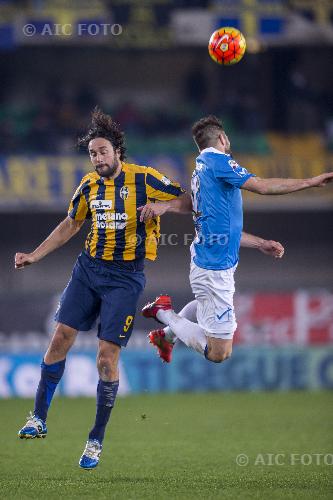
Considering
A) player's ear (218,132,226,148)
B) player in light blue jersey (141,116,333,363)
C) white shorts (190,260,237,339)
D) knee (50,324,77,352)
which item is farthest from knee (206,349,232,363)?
player's ear (218,132,226,148)

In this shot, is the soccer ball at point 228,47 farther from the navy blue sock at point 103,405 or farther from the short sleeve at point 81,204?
the navy blue sock at point 103,405

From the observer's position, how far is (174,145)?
21219 mm

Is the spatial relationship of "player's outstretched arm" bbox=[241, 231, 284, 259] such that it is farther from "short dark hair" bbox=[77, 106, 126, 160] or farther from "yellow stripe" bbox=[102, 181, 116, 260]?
"short dark hair" bbox=[77, 106, 126, 160]

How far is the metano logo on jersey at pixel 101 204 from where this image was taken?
809cm

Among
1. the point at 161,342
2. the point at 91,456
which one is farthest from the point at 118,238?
the point at 91,456

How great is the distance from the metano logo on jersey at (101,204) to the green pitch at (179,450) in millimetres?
2119

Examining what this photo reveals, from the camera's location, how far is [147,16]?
2098 cm

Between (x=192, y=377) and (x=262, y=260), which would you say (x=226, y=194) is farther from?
(x=262, y=260)

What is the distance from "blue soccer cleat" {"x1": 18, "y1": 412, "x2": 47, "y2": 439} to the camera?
7.74m
